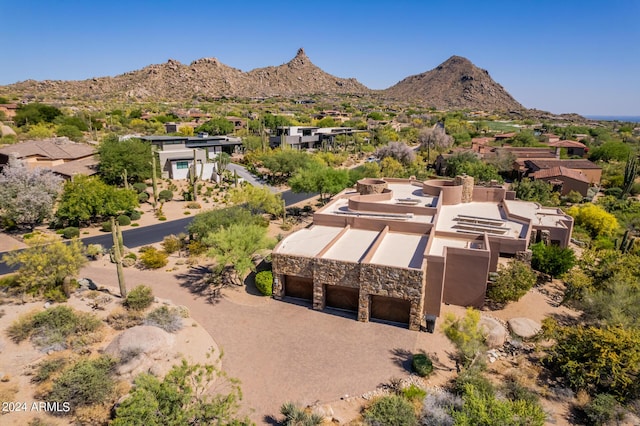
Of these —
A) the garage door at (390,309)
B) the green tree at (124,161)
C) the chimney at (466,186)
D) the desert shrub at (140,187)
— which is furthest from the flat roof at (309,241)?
the green tree at (124,161)

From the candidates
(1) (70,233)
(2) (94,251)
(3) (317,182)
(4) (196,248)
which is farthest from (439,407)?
(1) (70,233)

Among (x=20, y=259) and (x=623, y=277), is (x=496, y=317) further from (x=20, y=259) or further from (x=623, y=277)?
(x=20, y=259)

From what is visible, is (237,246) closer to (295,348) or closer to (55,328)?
(295,348)

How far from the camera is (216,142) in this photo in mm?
64688

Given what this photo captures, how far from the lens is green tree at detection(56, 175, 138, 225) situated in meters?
33.4

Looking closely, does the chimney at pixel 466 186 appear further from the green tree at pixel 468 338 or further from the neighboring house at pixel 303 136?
the neighboring house at pixel 303 136

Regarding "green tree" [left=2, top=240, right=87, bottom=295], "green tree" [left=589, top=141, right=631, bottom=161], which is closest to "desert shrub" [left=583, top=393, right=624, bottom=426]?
"green tree" [left=2, top=240, right=87, bottom=295]

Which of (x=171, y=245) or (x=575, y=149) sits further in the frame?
(x=575, y=149)

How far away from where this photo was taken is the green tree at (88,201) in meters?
33.4

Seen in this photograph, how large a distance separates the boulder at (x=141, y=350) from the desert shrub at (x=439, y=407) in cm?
1179

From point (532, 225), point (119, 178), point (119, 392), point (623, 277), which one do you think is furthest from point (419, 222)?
point (119, 178)

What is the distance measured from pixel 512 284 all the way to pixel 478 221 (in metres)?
7.15

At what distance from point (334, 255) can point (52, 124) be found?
257 ft

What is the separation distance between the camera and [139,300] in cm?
2144
